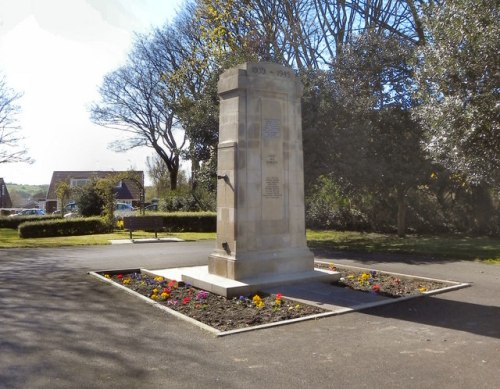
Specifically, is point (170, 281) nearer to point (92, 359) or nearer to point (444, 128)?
point (92, 359)

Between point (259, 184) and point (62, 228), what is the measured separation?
1699 centimetres

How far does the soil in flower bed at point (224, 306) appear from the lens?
6766mm

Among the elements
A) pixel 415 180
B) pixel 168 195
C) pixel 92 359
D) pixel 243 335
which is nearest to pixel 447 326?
pixel 243 335

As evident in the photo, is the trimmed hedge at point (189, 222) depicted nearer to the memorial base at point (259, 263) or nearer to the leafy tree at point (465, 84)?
the leafy tree at point (465, 84)

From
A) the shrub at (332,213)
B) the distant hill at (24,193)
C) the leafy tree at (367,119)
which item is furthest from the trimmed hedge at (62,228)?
the distant hill at (24,193)

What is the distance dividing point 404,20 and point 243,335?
2111cm

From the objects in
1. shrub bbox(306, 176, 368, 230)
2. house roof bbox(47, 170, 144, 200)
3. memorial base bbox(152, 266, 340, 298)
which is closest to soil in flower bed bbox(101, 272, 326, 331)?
memorial base bbox(152, 266, 340, 298)

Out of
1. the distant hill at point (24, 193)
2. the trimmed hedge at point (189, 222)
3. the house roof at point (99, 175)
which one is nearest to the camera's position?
the trimmed hedge at point (189, 222)

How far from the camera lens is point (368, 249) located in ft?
53.5

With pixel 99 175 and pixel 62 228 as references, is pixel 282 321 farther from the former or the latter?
pixel 99 175

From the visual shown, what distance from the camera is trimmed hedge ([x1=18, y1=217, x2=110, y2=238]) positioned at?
75.4 ft

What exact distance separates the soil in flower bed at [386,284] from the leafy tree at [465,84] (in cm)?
447

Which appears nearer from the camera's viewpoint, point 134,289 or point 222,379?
point 222,379

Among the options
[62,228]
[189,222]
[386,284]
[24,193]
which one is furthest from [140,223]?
[24,193]
